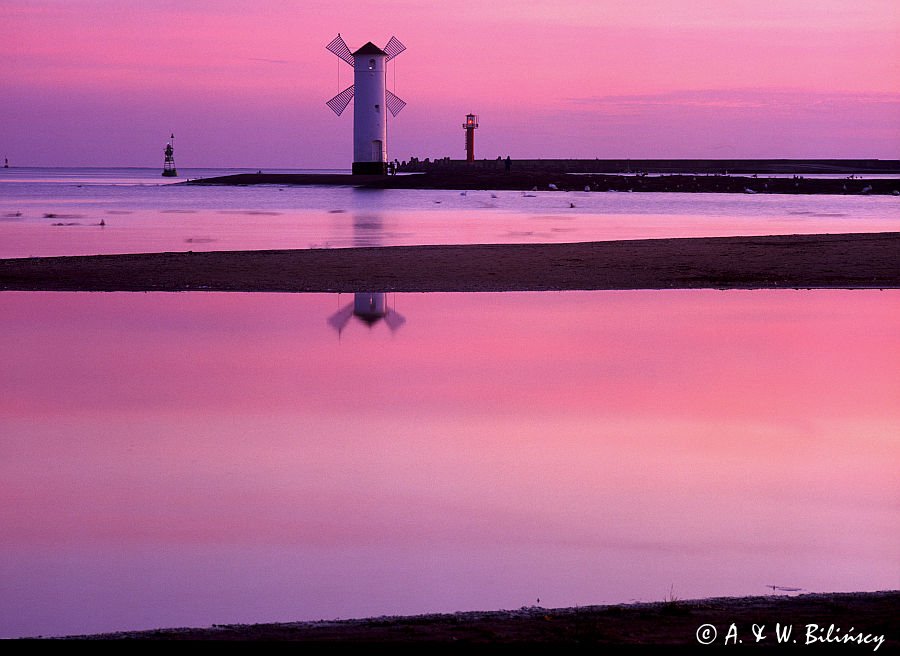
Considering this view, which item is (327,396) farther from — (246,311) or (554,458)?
(246,311)

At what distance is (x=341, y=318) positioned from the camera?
16125mm

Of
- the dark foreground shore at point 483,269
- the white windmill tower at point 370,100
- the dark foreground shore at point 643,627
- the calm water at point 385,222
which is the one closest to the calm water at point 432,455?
the dark foreground shore at point 643,627

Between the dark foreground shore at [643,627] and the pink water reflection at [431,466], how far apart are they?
43cm

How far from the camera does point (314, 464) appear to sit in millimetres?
8234

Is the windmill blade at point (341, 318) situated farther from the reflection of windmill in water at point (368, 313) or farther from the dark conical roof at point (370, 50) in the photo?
the dark conical roof at point (370, 50)

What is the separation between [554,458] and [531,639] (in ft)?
12.9

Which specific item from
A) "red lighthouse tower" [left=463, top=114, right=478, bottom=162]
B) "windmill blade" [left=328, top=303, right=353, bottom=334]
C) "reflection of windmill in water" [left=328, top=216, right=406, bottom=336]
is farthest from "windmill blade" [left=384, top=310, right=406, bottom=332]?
"red lighthouse tower" [left=463, top=114, right=478, bottom=162]

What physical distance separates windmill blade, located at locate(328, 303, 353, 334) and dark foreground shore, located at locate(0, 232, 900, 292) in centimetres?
209

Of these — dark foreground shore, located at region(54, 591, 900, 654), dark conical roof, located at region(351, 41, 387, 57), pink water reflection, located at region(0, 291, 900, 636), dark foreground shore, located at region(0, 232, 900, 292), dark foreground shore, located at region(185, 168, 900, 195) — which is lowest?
pink water reflection, located at region(0, 291, 900, 636)

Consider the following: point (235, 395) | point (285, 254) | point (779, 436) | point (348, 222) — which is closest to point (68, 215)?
point (348, 222)

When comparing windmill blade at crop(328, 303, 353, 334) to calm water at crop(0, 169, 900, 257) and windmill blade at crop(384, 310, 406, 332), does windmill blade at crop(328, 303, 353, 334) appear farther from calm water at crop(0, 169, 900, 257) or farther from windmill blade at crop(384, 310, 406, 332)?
calm water at crop(0, 169, 900, 257)

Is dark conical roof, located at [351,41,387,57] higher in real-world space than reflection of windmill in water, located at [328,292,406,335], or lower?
higher

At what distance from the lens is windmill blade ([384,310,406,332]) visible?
50.2 ft

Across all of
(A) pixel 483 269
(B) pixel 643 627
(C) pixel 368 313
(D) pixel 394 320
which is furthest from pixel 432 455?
(A) pixel 483 269
